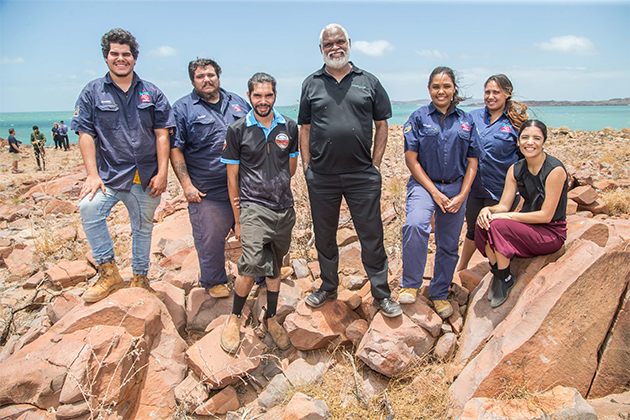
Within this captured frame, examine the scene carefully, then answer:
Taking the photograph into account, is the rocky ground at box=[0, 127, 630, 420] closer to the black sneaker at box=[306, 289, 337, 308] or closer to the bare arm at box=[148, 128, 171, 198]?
the black sneaker at box=[306, 289, 337, 308]

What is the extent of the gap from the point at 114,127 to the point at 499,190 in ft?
12.4

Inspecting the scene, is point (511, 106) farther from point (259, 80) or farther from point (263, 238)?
point (263, 238)

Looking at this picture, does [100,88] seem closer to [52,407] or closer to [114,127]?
[114,127]

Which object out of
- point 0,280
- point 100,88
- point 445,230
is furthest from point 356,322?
point 0,280

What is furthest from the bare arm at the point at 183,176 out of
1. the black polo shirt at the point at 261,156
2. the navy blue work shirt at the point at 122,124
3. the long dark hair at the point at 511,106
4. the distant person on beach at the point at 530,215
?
the long dark hair at the point at 511,106

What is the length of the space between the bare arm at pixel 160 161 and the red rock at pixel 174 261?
76.2 inches

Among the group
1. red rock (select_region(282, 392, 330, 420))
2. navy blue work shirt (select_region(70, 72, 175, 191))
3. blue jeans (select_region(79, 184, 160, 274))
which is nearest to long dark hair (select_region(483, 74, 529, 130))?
red rock (select_region(282, 392, 330, 420))

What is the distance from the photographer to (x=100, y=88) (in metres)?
3.55

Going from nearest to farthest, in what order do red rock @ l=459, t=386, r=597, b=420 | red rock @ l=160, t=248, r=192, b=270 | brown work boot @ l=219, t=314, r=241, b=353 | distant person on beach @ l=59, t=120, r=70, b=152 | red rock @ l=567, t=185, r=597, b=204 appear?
red rock @ l=459, t=386, r=597, b=420 < brown work boot @ l=219, t=314, r=241, b=353 < red rock @ l=160, t=248, r=192, b=270 < red rock @ l=567, t=185, r=597, b=204 < distant person on beach @ l=59, t=120, r=70, b=152

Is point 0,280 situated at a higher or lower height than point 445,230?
lower

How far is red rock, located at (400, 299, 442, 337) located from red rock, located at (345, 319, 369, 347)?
0.43m

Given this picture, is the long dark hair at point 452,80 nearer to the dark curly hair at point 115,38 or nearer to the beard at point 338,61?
the beard at point 338,61

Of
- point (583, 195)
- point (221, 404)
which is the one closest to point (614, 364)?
point (221, 404)

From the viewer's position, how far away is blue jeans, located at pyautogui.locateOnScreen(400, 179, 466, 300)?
10.8ft
